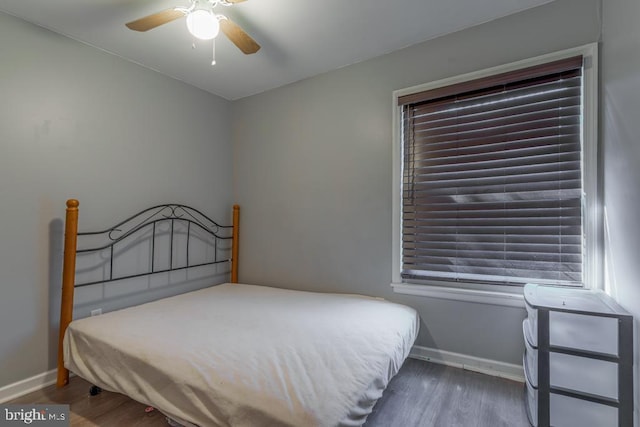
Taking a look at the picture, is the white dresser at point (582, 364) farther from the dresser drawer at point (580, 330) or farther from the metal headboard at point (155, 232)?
the metal headboard at point (155, 232)

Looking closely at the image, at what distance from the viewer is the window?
1.75m

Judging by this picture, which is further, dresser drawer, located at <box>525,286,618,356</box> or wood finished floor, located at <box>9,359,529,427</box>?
wood finished floor, located at <box>9,359,529,427</box>

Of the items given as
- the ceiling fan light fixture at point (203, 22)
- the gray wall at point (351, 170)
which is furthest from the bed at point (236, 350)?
the ceiling fan light fixture at point (203, 22)

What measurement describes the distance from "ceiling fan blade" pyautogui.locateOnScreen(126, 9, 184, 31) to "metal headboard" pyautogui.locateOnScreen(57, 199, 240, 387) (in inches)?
45.6

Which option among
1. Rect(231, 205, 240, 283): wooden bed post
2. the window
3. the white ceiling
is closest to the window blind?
the window

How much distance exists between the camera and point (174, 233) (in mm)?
2715

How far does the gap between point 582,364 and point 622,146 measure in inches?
39.8

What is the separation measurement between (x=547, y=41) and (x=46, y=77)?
10.7 feet

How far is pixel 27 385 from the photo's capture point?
1878mm

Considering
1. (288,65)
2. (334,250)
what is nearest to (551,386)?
(334,250)

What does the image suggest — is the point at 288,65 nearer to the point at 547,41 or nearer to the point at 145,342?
the point at 547,41

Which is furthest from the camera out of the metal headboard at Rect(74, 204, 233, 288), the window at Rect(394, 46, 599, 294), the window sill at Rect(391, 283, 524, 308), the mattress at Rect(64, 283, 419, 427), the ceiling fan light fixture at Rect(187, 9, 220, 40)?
the metal headboard at Rect(74, 204, 233, 288)

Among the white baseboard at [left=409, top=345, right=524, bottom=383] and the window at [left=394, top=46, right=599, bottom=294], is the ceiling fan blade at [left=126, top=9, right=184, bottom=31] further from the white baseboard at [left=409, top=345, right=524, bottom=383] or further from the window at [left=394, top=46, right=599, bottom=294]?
the white baseboard at [left=409, top=345, right=524, bottom=383]

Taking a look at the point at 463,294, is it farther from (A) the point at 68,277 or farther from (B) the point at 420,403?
(A) the point at 68,277
